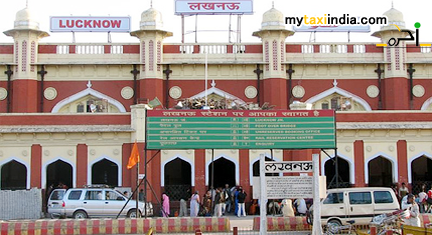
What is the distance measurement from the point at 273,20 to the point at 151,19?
6.56 meters

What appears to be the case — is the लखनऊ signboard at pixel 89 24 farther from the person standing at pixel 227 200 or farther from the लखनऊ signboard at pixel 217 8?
the person standing at pixel 227 200

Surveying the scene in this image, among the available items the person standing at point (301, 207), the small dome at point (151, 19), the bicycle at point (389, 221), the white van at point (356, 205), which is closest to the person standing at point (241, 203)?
the person standing at point (301, 207)

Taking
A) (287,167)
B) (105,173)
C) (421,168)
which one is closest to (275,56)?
(421,168)

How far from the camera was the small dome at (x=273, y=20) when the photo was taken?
34969 millimetres

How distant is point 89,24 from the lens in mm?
36562

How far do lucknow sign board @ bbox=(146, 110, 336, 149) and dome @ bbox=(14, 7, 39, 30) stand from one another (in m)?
14.7

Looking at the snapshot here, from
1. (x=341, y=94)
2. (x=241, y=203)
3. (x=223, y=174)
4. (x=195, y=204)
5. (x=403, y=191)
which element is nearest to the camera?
(x=195, y=204)

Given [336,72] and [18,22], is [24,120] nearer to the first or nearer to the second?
[18,22]

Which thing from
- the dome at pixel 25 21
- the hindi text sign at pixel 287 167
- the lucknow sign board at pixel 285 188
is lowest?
the lucknow sign board at pixel 285 188

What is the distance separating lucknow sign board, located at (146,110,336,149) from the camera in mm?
23047

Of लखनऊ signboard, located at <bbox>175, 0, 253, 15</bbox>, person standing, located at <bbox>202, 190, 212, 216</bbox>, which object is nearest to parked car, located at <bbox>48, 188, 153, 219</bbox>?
person standing, located at <bbox>202, 190, 212, 216</bbox>

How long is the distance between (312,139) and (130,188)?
9481mm

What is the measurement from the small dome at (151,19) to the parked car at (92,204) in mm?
11487

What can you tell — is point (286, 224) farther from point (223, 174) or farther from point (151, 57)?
point (151, 57)
